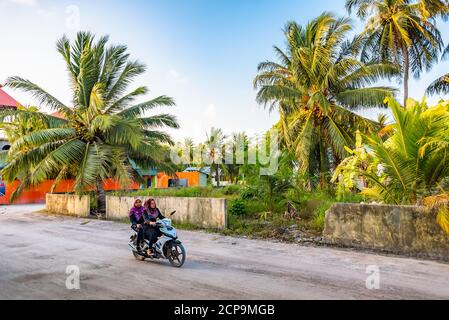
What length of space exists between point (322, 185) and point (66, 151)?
37.5 feet

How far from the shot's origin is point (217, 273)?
699 centimetres

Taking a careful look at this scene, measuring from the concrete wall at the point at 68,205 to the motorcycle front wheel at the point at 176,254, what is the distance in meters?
10.8

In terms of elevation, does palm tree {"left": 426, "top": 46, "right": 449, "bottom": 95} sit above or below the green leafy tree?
above

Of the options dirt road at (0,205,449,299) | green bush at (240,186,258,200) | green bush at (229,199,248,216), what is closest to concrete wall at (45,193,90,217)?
dirt road at (0,205,449,299)

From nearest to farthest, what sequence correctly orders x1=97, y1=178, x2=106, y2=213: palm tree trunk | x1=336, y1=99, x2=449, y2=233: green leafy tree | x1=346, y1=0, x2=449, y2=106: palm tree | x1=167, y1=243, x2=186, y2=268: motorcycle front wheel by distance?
x1=167, y1=243, x2=186, y2=268: motorcycle front wheel < x1=336, y1=99, x2=449, y2=233: green leafy tree < x1=97, y1=178, x2=106, y2=213: palm tree trunk < x1=346, y1=0, x2=449, y2=106: palm tree

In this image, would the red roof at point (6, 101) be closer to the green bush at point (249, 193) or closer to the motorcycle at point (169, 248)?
the green bush at point (249, 193)

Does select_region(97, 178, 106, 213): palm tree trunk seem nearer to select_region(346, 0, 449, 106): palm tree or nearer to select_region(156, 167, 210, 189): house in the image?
select_region(346, 0, 449, 106): palm tree

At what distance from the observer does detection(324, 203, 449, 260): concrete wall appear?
325 inches

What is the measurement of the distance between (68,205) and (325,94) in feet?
44.3

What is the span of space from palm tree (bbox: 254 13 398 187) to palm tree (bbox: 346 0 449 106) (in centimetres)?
470

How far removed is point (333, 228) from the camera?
969 cm

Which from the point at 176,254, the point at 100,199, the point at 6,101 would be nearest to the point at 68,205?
the point at 100,199

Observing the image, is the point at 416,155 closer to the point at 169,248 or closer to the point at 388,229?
the point at 388,229

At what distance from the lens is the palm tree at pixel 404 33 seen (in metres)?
22.5
